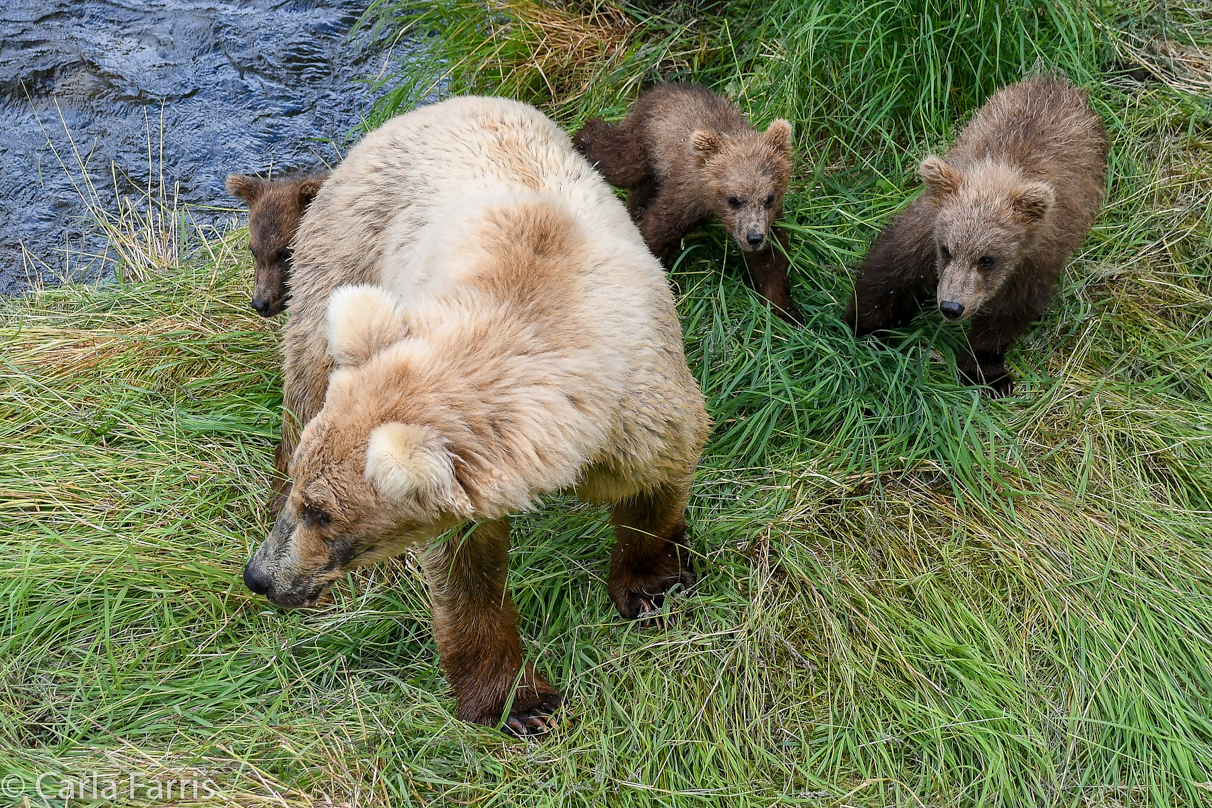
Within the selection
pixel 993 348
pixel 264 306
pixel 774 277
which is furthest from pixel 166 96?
pixel 993 348

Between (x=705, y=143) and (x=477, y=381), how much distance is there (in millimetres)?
2882

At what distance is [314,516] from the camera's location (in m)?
3.10

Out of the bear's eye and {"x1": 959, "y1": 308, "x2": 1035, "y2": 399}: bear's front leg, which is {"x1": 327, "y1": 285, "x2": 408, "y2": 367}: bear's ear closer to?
the bear's eye

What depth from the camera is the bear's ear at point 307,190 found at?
18.2 ft

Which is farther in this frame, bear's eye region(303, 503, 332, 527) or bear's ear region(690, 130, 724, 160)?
bear's ear region(690, 130, 724, 160)

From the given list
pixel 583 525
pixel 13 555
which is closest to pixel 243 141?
pixel 13 555

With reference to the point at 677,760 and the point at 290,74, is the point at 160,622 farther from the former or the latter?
the point at 290,74

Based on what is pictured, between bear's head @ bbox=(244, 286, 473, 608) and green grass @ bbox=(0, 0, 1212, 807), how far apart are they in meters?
Answer: 0.93

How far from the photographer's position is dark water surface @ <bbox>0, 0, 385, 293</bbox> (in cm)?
673

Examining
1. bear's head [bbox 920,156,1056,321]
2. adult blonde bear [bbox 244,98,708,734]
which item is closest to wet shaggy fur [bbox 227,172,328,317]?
adult blonde bear [bbox 244,98,708,734]

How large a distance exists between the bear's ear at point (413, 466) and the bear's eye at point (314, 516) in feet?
0.75

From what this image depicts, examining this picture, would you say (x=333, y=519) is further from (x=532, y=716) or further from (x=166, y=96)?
(x=166, y=96)

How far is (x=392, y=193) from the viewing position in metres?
4.36

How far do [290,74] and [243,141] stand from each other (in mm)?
570
